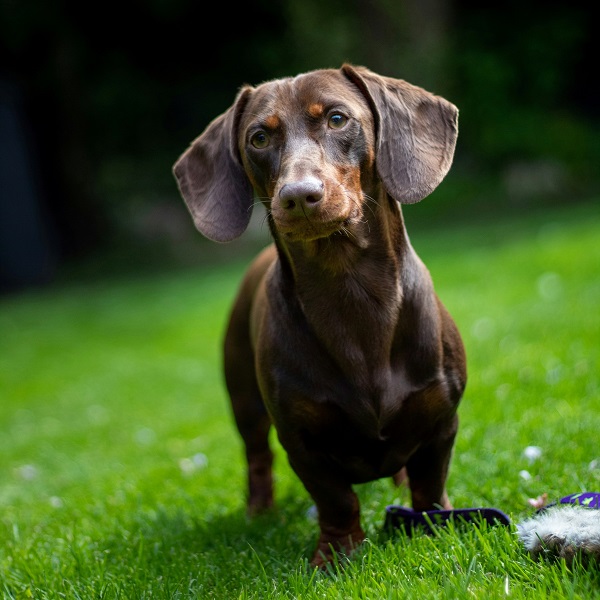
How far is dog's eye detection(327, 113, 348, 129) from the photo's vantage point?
2.60 meters

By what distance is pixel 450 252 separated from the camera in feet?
36.0

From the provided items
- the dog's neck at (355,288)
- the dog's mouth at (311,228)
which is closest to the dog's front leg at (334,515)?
the dog's neck at (355,288)

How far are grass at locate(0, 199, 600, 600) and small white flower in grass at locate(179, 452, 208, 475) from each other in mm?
32

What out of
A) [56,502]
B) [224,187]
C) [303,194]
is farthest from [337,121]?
[56,502]

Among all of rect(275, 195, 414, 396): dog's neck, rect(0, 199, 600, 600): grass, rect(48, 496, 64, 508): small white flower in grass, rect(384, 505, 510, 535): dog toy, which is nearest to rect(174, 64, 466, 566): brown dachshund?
rect(275, 195, 414, 396): dog's neck

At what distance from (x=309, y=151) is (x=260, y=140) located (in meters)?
0.26

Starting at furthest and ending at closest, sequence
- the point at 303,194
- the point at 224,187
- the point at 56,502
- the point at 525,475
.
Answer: the point at 56,502 → the point at 525,475 → the point at 224,187 → the point at 303,194

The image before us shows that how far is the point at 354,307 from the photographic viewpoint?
2682 mm

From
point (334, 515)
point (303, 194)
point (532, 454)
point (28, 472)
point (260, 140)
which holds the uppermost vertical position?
point (260, 140)

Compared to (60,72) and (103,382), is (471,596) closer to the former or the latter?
(103,382)

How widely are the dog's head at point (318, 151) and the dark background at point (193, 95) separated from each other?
39.9 feet

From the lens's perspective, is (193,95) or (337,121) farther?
(193,95)

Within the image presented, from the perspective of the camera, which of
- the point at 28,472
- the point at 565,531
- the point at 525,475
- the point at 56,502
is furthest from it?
the point at 28,472

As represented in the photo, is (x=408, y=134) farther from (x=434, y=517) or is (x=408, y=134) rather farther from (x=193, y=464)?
(x=193, y=464)
